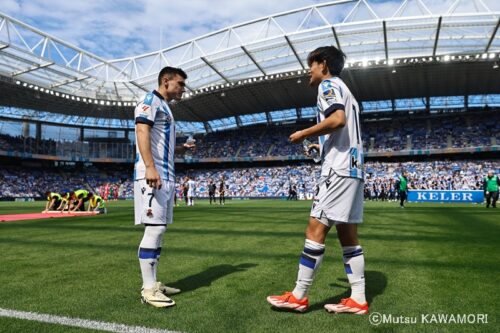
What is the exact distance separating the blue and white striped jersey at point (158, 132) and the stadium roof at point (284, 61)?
25.0 metres

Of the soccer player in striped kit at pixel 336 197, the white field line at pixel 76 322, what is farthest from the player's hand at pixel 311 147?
the white field line at pixel 76 322

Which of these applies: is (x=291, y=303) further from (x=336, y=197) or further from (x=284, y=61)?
(x=284, y=61)

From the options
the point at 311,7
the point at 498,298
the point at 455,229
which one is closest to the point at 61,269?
the point at 498,298

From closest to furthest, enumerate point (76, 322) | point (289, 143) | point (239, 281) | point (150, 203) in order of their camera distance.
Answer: point (76, 322) < point (150, 203) < point (239, 281) < point (289, 143)

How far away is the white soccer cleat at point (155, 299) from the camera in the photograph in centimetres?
299

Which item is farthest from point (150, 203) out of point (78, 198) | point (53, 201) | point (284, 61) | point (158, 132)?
point (284, 61)

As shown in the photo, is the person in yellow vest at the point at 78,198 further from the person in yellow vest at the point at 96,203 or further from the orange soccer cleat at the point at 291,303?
the orange soccer cleat at the point at 291,303

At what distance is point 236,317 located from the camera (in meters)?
2.71

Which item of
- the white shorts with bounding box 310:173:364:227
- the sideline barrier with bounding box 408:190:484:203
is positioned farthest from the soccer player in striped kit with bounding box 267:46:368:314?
the sideline barrier with bounding box 408:190:484:203

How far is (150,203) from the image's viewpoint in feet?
10.6

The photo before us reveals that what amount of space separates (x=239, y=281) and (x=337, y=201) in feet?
5.11

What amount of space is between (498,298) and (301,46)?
28327 millimetres

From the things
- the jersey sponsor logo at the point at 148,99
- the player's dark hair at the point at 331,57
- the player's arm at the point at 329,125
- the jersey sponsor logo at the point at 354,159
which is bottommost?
the jersey sponsor logo at the point at 354,159

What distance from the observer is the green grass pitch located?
2.66 meters
